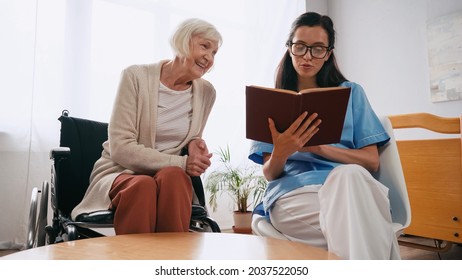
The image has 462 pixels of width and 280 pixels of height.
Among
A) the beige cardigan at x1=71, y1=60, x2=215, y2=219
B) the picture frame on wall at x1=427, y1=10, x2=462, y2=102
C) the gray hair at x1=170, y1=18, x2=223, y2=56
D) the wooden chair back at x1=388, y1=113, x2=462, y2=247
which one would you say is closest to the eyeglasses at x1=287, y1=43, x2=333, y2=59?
the gray hair at x1=170, y1=18, x2=223, y2=56

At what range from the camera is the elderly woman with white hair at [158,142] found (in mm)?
1070

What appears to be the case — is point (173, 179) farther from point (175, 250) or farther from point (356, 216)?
point (356, 216)

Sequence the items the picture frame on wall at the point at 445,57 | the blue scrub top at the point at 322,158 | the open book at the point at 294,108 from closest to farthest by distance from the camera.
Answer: the open book at the point at 294,108 < the blue scrub top at the point at 322,158 < the picture frame on wall at the point at 445,57

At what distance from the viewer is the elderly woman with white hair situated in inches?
42.1

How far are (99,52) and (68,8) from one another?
310 millimetres

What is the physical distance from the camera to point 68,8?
2.31 m

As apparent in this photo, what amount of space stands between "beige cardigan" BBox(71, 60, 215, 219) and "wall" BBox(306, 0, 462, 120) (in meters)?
1.98

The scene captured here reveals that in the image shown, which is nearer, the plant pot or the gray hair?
the gray hair

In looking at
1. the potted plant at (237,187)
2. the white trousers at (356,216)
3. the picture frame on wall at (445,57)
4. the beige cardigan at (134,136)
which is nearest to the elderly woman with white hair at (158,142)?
the beige cardigan at (134,136)

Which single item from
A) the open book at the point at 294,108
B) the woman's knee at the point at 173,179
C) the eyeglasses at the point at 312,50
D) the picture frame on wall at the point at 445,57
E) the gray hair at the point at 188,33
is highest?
the picture frame on wall at the point at 445,57

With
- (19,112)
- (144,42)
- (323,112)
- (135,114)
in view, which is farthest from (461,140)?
(19,112)

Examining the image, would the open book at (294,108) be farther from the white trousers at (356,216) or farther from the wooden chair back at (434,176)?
the wooden chair back at (434,176)

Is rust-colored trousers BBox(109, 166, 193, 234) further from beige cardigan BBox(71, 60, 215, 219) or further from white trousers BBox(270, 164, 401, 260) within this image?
white trousers BBox(270, 164, 401, 260)

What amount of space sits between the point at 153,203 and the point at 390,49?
2.52 metres
